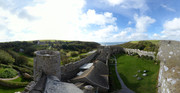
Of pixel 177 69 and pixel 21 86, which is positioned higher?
pixel 177 69

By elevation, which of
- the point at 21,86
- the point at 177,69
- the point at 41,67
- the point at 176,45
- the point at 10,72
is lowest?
the point at 21,86

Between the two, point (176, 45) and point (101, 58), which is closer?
point (176, 45)

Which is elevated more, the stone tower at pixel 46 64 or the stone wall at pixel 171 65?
the stone wall at pixel 171 65

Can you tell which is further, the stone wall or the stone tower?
the stone tower

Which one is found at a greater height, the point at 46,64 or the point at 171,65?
the point at 171,65

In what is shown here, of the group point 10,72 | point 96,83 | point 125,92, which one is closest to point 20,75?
point 10,72

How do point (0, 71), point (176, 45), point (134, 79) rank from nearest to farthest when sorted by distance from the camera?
point (176, 45) < point (134, 79) < point (0, 71)

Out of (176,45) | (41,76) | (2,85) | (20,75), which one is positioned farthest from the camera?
(20,75)

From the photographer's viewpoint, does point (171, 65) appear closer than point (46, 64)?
Yes

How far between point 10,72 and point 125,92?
30.5 metres

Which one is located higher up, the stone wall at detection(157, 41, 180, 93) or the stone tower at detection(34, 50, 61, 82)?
the stone wall at detection(157, 41, 180, 93)

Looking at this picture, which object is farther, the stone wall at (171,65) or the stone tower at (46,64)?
the stone tower at (46,64)

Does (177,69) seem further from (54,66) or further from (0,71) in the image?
(0,71)

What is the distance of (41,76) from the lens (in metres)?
9.76
